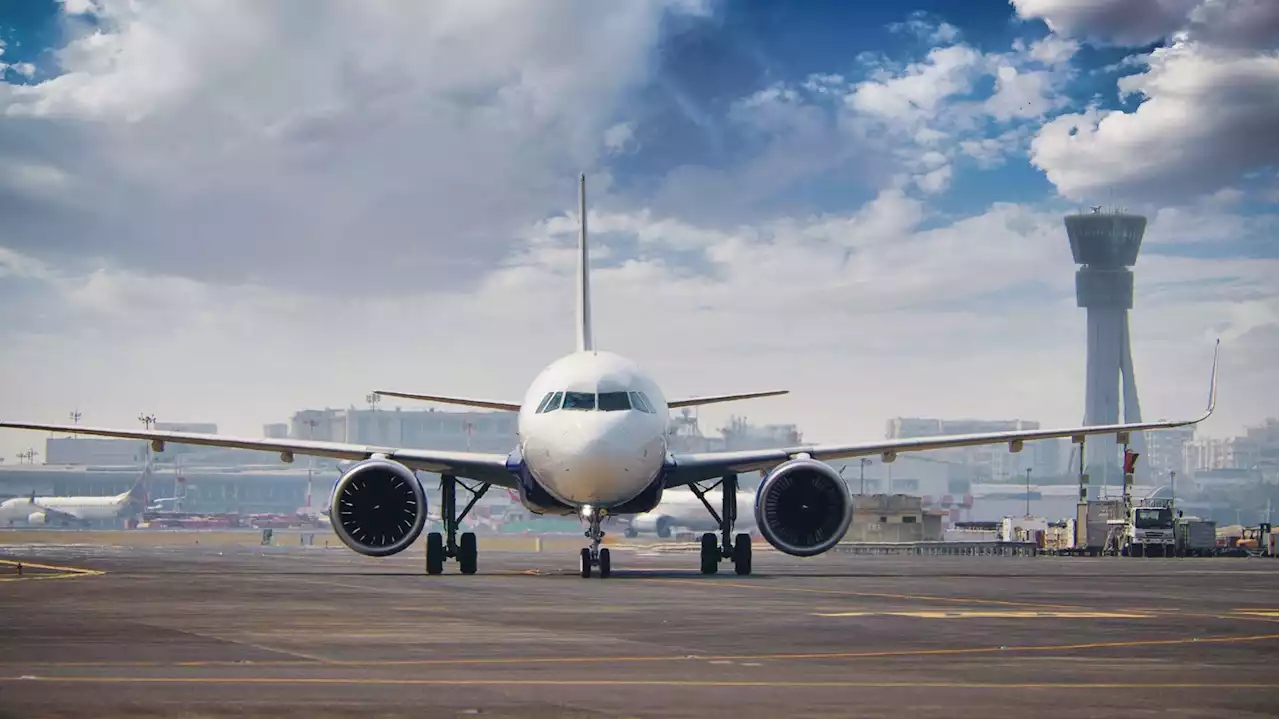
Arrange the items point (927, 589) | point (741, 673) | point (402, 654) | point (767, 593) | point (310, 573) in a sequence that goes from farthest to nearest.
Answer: point (310, 573)
point (927, 589)
point (767, 593)
point (402, 654)
point (741, 673)

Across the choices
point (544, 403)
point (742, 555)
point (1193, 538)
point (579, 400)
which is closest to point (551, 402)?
point (544, 403)

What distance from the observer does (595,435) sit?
33.4m

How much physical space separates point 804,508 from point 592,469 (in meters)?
5.74

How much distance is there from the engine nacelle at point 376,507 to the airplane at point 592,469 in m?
0.02

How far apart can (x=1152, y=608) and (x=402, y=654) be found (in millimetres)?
13025

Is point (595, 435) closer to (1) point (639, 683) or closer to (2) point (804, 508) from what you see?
(2) point (804, 508)

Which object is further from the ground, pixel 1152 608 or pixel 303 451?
pixel 303 451

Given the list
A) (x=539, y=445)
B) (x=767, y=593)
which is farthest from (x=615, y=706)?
(x=539, y=445)

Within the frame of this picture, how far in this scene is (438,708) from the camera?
12.0 meters

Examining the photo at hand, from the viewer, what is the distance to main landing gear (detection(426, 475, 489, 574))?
3759cm

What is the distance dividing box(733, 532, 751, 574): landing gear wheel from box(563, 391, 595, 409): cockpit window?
20.4 ft

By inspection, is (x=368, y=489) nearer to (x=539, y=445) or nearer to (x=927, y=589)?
(x=539, y=445)

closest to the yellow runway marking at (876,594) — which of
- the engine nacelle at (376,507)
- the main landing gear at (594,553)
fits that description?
the main landing gear at (594,553)

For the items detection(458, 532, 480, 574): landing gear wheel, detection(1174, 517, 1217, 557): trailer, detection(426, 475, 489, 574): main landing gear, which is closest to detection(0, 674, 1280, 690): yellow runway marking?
detection(426, 475, 489, 574): main landing gear
